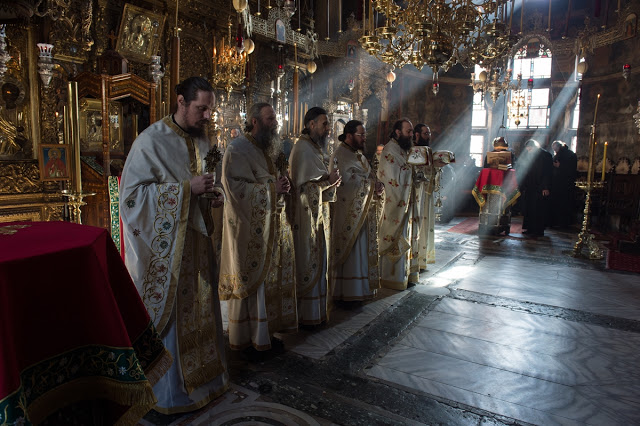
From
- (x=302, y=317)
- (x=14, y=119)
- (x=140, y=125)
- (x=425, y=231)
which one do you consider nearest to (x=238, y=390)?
(x=302, y=317)

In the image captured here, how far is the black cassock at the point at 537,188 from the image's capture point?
10.1m

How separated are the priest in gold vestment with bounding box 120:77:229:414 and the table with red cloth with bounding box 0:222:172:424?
76 cm

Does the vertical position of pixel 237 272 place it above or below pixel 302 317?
above

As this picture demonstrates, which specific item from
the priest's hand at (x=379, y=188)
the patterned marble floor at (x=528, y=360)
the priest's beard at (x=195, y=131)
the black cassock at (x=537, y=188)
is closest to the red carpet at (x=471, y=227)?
the black cassock at (x=537, y=188)

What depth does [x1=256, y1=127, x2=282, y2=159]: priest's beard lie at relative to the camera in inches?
136

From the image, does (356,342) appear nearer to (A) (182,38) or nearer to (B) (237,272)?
(B) (237,272)

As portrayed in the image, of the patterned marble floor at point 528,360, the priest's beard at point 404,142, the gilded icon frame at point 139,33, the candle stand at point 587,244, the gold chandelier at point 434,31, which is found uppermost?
the gilded icon frame at point 139,33

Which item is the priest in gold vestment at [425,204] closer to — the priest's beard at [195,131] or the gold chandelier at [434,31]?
the gold chandelier at [434,31]

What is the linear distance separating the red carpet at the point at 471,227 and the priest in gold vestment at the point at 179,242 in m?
8.76

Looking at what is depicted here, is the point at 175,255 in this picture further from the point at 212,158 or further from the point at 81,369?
the point at 81,369

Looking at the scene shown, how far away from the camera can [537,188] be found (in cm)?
1036

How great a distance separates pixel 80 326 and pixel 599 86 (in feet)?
53.9

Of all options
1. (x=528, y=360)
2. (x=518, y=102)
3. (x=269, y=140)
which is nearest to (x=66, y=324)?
(x=269, y=140)

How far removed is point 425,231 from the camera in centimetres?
648
